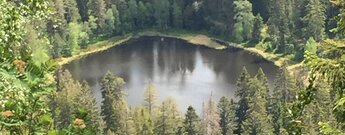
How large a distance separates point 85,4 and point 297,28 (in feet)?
180

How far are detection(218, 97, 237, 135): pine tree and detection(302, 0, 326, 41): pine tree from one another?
2277 inches

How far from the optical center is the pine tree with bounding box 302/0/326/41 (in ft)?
418

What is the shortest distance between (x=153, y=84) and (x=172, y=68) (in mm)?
14993

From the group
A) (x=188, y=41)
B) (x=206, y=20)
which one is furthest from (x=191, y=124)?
(x=206, y=20)

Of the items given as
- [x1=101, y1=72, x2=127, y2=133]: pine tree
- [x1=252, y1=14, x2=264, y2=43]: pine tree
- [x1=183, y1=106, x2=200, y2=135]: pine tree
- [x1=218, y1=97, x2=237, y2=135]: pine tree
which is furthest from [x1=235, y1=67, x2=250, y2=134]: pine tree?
[x1=252, y1=14, x2=264, y2=43]: pine tree

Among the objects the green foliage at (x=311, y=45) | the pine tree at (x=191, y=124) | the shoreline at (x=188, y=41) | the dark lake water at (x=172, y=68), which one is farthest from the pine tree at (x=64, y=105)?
the green foliage at (x=311, y=45)

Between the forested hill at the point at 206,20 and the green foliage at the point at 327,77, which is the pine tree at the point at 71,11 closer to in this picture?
the forested hill at the point at 206,20

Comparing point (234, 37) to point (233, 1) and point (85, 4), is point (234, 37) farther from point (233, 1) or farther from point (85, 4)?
point (85, 4)

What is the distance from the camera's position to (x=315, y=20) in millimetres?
127312

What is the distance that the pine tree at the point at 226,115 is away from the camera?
246 feet

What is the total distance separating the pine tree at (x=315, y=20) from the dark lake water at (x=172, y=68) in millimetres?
11822

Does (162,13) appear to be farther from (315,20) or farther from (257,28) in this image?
(315,20)

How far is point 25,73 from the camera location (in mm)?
12789

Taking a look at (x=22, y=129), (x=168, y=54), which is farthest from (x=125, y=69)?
(x=22, y=129)
